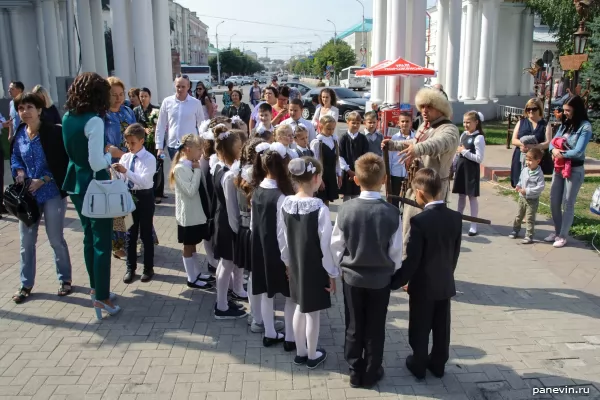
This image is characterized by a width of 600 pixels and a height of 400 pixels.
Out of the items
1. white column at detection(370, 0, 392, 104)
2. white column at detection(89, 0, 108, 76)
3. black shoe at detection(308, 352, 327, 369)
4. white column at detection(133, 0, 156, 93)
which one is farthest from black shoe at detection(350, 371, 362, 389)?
white column at detection(89, 0, 108, 76)

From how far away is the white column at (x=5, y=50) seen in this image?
22.2 meters

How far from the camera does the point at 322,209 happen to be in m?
3.41

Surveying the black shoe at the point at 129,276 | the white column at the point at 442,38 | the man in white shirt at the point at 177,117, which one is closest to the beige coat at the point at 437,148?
the black shoe at the point at 129,276

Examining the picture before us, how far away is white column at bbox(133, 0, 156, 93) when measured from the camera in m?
15.3

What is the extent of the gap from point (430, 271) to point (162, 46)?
16.2 m

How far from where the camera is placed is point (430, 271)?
11.3 feet

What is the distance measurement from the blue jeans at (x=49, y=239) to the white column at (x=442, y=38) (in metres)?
17.3

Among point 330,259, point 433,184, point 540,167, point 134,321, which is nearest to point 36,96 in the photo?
point 134,321

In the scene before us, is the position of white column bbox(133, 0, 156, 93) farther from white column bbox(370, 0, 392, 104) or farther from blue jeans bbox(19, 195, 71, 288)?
blue jeans bbox(19, 195, 71, 288)

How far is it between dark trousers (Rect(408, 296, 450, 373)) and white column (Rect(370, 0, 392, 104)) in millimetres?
15008

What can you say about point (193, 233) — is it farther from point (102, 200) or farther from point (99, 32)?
point (99, 32)

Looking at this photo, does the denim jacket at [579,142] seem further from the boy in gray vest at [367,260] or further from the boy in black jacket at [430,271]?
the boy in gray vest at [367,260]

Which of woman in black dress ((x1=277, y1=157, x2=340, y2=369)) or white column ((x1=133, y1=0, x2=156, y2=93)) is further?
white column ((x1=133, y1=0, x2=156, y2=93))

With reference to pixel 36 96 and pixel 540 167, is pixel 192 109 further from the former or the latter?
pixel 540 167
